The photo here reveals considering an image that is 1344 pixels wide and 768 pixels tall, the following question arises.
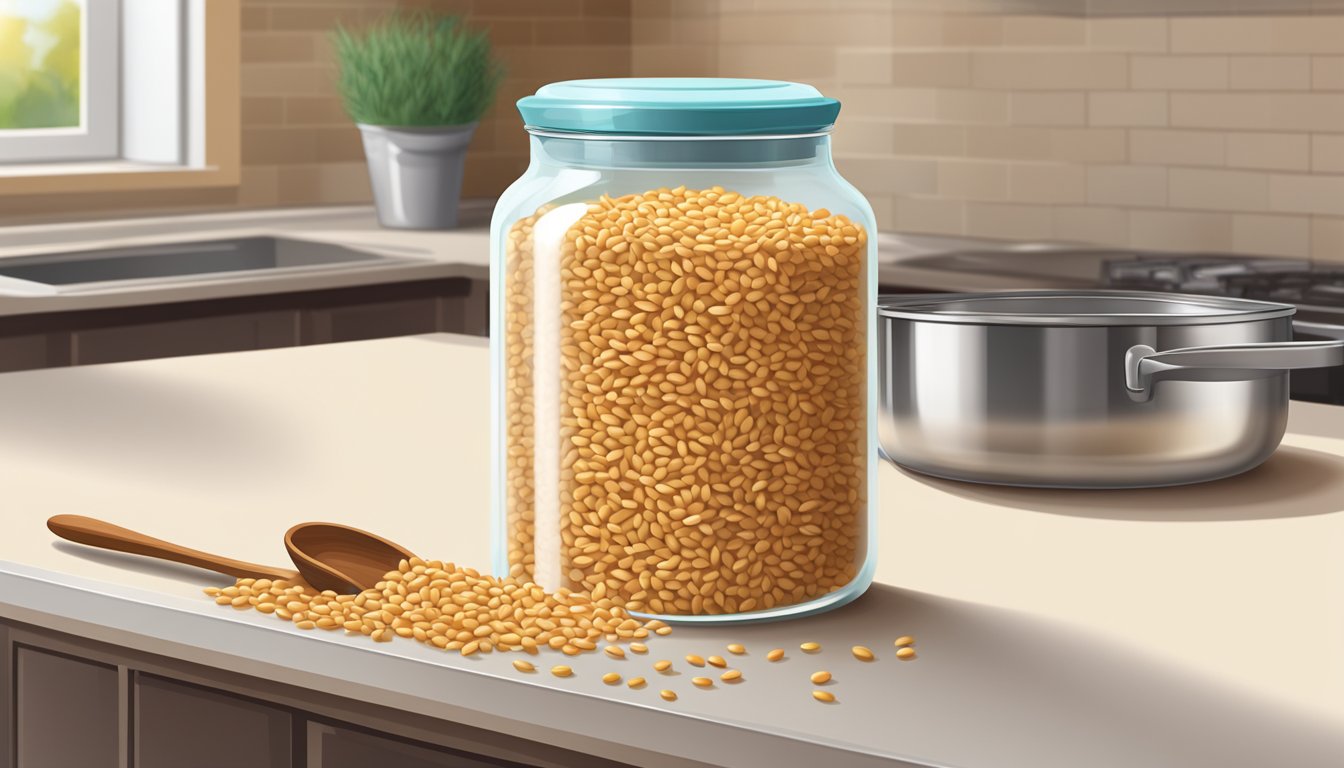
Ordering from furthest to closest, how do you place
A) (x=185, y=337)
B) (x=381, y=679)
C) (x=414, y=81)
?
(x=414, y=81) → (x=185, y=337) → (x=381, y=679)

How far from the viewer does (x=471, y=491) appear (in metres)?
1.14

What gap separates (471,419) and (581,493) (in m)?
0.60

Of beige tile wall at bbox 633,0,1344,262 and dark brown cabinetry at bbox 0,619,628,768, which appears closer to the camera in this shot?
dark brown cabinetry at bbox 0,619,628,768

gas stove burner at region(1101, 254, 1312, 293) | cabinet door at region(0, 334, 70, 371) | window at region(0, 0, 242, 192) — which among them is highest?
window at region(0, 0, 242, 192)

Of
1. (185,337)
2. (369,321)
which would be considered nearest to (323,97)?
(369,321)

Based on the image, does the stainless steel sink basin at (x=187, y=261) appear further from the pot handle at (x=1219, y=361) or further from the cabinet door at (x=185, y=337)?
the pot handle at (x=1219, y=361)

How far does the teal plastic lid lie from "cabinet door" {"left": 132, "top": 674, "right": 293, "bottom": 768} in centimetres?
33

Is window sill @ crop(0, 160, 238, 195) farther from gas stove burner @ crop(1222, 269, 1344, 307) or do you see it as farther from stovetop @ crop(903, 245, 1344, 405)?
gas stove burner @ crop(1222, 269, 1344, 307)

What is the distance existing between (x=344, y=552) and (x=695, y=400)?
0.23m

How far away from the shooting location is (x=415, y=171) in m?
3.43

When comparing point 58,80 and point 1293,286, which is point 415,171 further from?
point 1293,286

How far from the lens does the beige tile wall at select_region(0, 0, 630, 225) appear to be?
3.59 metres

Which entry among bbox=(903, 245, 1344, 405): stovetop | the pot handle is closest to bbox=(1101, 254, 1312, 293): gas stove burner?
bbox=(903, 245, 1344, 405): stovetop

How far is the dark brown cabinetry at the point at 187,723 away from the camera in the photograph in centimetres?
79
